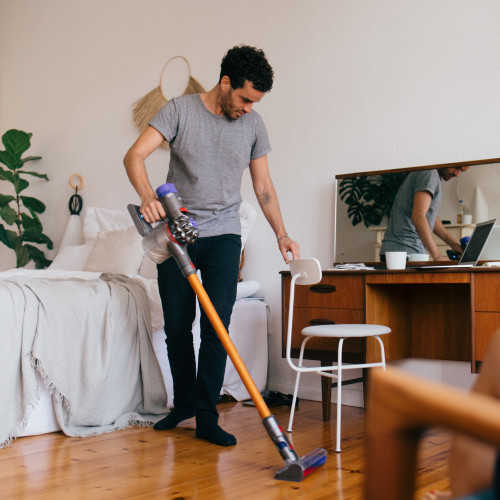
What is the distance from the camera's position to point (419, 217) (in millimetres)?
2955

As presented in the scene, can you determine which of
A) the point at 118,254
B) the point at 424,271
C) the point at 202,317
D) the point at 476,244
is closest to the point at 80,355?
the point at 202,317

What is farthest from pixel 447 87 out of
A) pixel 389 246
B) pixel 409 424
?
pixel 409 424

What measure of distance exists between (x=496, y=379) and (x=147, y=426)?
226 cm

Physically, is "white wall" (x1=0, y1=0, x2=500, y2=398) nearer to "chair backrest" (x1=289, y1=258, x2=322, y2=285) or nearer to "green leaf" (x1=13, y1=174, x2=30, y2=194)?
"green leaf" (x1=13, y1=174, x2=30, y2=194)

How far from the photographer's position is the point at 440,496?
768mm

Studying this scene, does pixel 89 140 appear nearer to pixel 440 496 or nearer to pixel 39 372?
Result: pixel 39 372

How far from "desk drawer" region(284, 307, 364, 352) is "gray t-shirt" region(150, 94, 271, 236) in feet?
2.07

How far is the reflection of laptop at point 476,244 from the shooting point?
8.41 feet

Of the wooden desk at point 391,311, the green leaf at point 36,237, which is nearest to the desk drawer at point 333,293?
the wooden desk at point 391,311

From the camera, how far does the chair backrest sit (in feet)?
7.72

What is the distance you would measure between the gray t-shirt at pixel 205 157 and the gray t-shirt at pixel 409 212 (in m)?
0.93

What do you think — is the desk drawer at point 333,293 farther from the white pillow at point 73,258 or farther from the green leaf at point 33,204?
the green leaf at point 33,204

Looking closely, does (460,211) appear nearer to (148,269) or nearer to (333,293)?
(333,293)

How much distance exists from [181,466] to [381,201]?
66.1 inches
